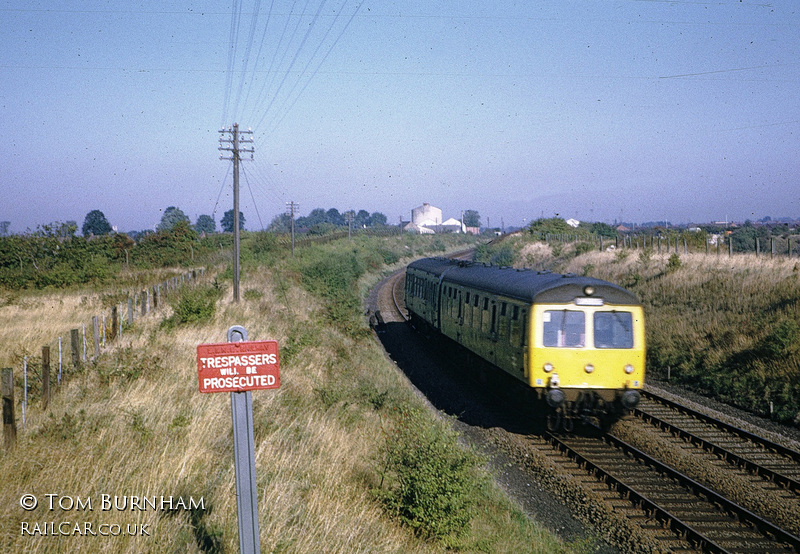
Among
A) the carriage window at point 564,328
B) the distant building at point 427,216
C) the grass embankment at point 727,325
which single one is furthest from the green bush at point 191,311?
the distant building at point 427,216

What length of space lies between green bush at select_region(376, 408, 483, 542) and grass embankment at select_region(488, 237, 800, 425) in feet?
29.6

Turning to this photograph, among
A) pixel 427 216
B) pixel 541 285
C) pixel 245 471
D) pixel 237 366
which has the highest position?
pixel 427 216

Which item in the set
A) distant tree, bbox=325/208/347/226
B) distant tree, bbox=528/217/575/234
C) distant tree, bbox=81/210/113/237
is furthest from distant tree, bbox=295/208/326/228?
distant tree, bbox=528/217/575/234

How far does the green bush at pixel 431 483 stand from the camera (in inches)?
284

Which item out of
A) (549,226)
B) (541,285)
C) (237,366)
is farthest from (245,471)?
(549,226)

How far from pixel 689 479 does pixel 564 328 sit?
10.5 feet

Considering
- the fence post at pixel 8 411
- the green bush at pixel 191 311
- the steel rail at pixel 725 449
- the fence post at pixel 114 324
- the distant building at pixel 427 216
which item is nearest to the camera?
the fence post at pixel 8 411

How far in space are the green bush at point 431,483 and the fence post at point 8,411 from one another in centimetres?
421

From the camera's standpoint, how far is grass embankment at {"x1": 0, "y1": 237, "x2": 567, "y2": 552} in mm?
5574

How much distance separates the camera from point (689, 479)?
9672 mm

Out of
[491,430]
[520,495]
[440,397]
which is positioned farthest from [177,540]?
[440,397]

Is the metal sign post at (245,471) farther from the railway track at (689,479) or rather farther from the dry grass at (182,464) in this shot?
the railway track at (689,479)

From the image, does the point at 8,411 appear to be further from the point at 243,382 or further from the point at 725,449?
the point at 725,449

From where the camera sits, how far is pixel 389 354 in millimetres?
22141
